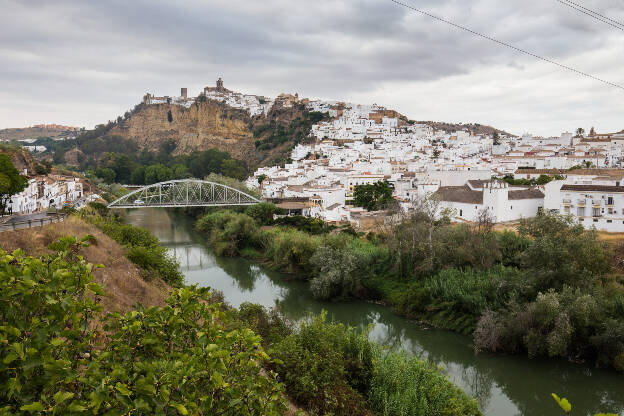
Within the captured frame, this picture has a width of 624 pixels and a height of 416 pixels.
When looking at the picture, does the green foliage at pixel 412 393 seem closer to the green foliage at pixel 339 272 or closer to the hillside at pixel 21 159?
the green foliage at pixel 339 272

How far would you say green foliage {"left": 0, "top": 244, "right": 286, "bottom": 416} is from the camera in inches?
73.8

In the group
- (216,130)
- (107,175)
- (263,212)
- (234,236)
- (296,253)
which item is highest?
(216,130)

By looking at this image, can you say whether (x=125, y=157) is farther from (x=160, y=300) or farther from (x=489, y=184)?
(x=160, y=300)

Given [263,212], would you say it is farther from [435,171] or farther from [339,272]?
[435,171]

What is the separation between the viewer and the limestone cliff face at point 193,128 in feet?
234

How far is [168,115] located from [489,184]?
240 ft

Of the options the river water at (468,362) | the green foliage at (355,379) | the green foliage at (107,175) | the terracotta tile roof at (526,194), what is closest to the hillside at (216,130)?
the green foliage at (107,175)

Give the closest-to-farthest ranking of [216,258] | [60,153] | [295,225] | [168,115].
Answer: [216,258] < [295,225] < [60,153] < [168,115]

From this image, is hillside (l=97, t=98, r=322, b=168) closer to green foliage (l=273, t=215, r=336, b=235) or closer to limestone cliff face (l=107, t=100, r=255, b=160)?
limestone cliff face (l=107, t=100, r=255, b=160)

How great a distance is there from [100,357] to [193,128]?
260 ft

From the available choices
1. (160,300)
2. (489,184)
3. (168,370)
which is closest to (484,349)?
(160,300)

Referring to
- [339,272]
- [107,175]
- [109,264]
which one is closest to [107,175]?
[107,175]

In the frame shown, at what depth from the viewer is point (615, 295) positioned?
1143cm

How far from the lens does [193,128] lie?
76.9 m
